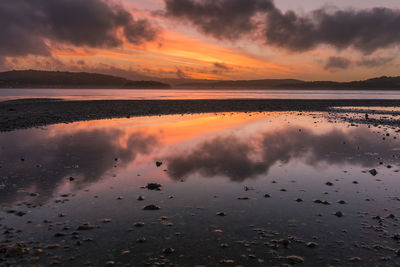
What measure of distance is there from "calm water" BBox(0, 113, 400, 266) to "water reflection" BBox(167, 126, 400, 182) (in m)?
0.12

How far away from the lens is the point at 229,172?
47.6ft

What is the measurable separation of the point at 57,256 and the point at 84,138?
18.4 metres

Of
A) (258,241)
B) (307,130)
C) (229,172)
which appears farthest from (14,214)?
(307,130)

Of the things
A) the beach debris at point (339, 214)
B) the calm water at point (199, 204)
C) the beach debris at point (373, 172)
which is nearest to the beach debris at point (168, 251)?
the calm water at point (199, 204)

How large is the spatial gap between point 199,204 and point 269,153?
381 inches

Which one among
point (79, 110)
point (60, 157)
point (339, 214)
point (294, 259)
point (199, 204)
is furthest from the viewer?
point (79, 110)

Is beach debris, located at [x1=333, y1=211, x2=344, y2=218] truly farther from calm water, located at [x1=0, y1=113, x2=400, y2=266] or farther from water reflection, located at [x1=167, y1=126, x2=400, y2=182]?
water reflection, located at [x1=167, y1=126, x2=400, y2=182]

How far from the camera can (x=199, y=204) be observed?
34.2 feet

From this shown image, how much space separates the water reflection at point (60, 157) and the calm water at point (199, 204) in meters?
0.07

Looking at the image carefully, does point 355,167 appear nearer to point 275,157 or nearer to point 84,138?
point 275,157

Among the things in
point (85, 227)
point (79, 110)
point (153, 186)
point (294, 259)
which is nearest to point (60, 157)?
point (153, 186)

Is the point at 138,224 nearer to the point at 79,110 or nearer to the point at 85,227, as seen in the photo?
the point at 85,227

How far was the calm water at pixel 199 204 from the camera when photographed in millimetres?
7309

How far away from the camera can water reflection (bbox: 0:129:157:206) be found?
12648 mm
